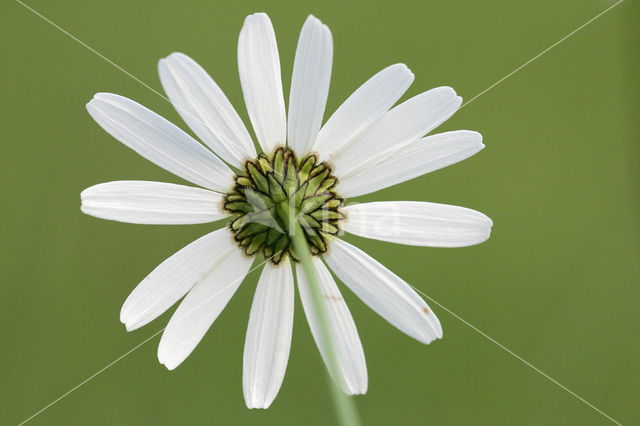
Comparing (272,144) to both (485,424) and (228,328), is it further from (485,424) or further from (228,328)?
(485,424)

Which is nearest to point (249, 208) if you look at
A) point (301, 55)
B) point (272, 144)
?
point (272, 144)

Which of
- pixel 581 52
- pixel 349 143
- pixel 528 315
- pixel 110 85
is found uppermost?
pixel 110 85

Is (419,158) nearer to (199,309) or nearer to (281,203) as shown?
(281,203)

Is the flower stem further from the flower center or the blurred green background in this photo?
the blurred green background

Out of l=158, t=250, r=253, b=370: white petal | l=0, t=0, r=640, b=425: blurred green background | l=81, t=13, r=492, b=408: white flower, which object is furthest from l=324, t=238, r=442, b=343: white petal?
l=0, t=0, r=640, b=425: blurred green background

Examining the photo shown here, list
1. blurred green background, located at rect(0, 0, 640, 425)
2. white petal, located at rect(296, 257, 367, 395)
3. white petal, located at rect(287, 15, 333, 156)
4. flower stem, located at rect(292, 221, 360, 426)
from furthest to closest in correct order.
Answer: blurred green background, located at rect(0, 0, 640, 425) < white petal, located at rect(296, 257, 367, 395) < white petal, located at rect(287, 15, 333, 156) < flower stem, located at rect(292, 221, 360, 426)

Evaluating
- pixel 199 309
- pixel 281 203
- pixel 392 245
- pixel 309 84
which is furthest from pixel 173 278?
pixel 392 245
